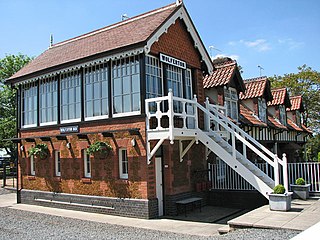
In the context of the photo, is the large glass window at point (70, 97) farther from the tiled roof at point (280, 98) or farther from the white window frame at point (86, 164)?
the tiled roof at point (280, 98)

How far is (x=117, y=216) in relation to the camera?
13.0 metres

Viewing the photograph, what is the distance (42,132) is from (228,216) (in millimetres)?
9528

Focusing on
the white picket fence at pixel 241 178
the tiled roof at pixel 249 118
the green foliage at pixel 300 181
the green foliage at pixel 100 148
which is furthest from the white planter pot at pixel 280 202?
the tiled roof at pixel 249 118

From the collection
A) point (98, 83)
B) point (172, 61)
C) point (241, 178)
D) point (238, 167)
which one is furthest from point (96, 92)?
point (241, 178)

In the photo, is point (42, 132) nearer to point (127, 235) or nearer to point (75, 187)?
point (75, 187)

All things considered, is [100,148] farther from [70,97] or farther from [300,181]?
[300,181]

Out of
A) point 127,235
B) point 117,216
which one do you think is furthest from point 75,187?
point 127,235

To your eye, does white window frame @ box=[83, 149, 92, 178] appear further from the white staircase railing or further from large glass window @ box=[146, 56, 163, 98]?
large glass window @ box=[146, 56, 163, 98]

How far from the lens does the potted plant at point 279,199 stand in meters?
10.6

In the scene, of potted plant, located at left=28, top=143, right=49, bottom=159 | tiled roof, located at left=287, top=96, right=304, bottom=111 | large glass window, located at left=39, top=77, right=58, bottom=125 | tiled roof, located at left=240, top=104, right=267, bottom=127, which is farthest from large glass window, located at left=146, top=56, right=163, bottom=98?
tiled roof, located at left=287, top=96, right=304, bottom=111

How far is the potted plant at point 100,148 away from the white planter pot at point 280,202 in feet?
20.3

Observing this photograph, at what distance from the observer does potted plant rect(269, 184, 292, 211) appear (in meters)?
10.6

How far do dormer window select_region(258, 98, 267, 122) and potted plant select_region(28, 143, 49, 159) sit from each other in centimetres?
1256

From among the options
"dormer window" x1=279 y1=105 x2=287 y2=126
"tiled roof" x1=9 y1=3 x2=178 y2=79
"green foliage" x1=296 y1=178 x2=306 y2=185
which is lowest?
"green foliage" x1=296 y1=178 x2=306 y2=185
